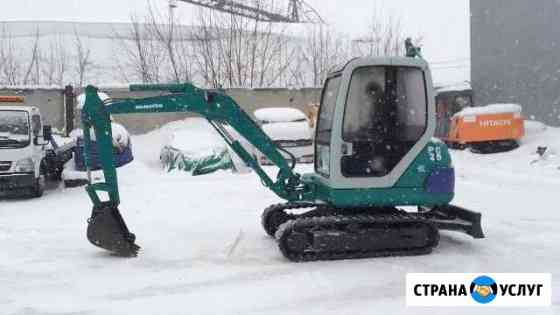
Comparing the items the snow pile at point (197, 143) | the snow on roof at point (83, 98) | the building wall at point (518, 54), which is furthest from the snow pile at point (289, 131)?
the building wall at point (518, 54)

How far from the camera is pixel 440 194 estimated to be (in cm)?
701

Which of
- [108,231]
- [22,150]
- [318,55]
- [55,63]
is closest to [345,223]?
[108,231]

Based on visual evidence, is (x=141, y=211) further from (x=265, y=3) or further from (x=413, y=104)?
(x=265, y=3)

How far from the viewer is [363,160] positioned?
22.6ft

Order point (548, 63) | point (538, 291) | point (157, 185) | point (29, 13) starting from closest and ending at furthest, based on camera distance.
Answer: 1. point (538, 291)
2. point (157, 185)
3. point (548, 63)
4. point (29, 13)

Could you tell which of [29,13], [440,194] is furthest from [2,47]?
[440,194]

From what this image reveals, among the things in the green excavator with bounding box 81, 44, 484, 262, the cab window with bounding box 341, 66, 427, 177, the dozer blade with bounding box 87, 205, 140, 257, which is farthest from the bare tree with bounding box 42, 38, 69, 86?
the cab window with bounding box 341, 66, 427, 177

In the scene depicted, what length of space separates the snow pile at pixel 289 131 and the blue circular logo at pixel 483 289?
10491mm

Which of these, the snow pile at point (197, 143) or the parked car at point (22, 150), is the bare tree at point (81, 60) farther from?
the parked car at point (22, 150)

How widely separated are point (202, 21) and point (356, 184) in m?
20.3

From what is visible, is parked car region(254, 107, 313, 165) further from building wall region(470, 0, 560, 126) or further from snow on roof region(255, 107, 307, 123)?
building wall region(470, 0, 560, 126)

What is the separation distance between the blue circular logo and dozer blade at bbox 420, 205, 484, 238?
120 centimetres

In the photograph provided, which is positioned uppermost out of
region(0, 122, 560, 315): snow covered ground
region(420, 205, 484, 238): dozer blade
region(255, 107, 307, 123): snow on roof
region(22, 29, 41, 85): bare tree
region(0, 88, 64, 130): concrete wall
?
region(22, 29, 41, 85): bare tree

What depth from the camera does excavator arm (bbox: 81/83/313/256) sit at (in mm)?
6852
